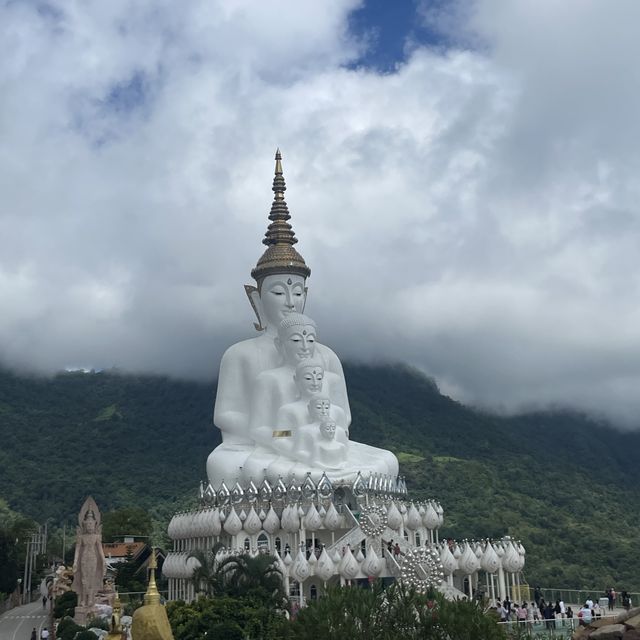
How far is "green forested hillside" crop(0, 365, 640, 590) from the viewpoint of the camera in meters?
50.9

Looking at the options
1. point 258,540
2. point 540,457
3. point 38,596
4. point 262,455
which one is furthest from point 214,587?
point 540,457

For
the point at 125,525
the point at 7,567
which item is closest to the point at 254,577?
the point at 7,567

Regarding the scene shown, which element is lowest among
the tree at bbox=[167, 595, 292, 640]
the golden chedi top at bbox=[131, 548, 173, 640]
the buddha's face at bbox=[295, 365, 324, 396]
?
the golden chedi top at bbox=[131, 548, 173, 640]

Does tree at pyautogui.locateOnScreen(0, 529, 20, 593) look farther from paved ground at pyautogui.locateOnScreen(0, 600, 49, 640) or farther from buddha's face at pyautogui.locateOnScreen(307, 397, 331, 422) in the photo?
buddha's face at pyautogui.locateOnScreen(307, 397, 331, 422)

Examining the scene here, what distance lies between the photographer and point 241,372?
131 ft

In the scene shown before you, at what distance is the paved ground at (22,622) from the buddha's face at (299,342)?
44.4 ft

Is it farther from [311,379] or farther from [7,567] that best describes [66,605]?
[7,567]

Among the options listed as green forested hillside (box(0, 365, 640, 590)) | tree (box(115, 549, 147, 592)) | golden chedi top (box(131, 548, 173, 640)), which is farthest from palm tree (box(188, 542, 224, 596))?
green forested hillside (box(0, 365, 640, 590))

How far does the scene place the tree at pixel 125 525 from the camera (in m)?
53.7

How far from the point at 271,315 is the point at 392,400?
49.4m

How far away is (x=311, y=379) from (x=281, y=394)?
5.42ft

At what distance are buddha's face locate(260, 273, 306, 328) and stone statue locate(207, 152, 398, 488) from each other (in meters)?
0.04

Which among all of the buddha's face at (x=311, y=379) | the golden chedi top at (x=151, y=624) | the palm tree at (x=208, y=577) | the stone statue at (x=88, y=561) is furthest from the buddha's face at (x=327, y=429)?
the golden chedi top at (x=151, y=624)

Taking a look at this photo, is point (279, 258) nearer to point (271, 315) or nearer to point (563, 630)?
point (271, 315)
